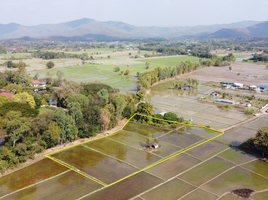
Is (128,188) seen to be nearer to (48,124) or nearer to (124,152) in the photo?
(124,152)

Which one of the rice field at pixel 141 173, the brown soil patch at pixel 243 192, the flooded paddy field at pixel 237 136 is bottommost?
A: the brown soil patch at pixel 243 192

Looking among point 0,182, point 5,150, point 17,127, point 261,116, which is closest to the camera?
point 0,182

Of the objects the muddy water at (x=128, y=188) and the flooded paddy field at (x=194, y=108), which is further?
the flooded paddy field at (x=194, y=108)

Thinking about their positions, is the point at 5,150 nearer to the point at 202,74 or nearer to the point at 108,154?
the point at 108,154

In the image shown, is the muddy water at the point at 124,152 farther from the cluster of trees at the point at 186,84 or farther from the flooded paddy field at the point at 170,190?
the cluster of trees at the point at 186,84

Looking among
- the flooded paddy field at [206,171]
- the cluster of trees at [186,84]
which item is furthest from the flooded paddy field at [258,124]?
the cluster of trees at [186,84]

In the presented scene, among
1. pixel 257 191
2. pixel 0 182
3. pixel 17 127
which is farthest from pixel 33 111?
pixel 257 191

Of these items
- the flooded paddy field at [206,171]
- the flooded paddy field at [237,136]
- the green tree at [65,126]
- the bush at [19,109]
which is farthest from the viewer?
the bush at [19,109]
